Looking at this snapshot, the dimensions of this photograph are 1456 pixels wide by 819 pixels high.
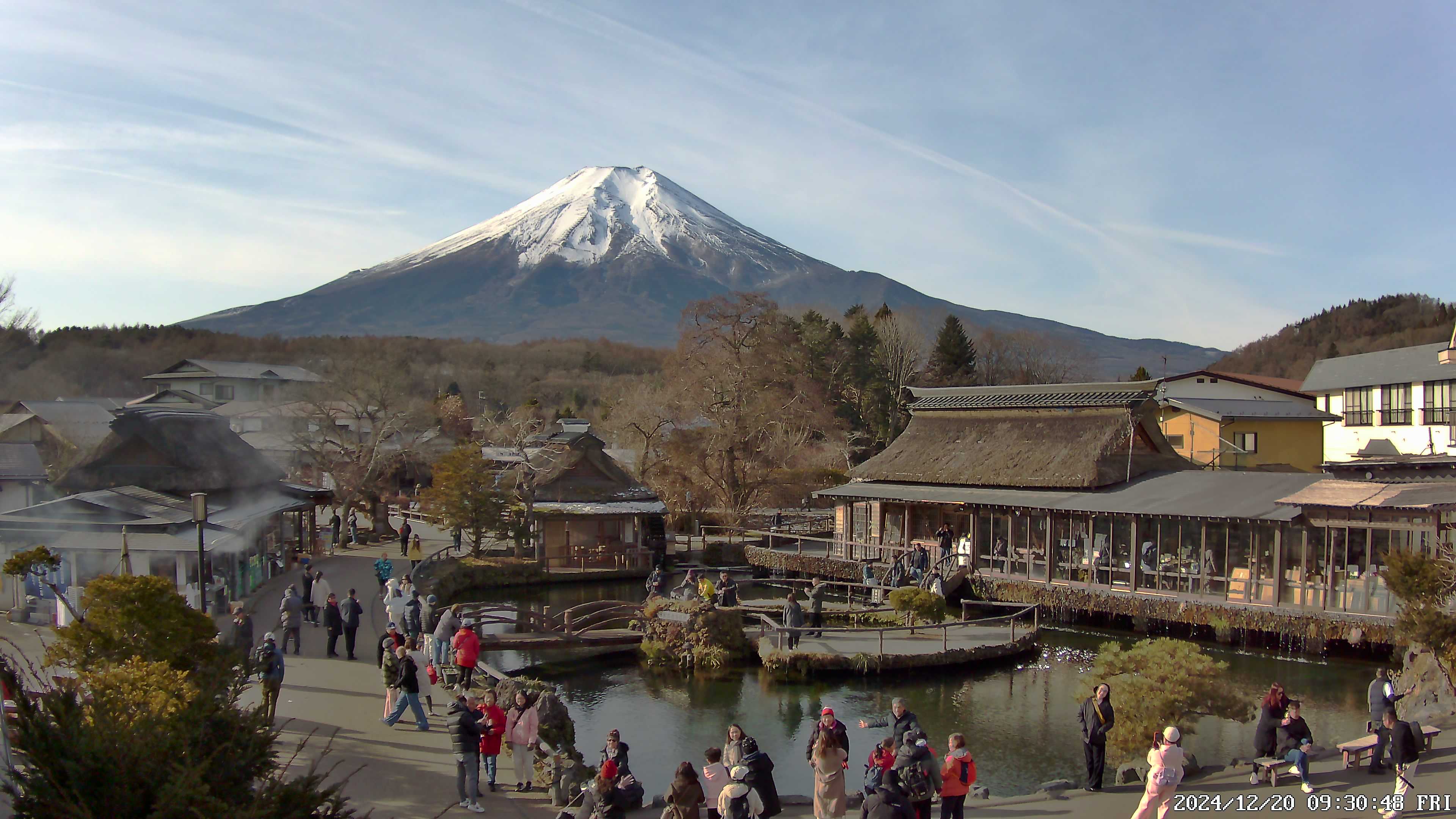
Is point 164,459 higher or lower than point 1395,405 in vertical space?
lower

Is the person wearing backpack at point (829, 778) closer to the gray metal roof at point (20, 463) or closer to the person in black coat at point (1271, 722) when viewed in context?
the person in black coat at point (1271, 722)

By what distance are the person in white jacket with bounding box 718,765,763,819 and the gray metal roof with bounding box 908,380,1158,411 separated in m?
22.0

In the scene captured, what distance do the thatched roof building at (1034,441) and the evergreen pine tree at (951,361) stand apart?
2750 centimetres

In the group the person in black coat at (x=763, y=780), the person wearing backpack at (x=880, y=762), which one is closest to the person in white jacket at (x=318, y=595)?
the person in black coat at (x=763, y=780)

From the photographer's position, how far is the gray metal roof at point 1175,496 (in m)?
20.9

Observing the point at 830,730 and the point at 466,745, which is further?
the point at 466,745

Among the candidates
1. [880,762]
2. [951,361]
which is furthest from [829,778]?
[951,361]

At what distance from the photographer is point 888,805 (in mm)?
7570

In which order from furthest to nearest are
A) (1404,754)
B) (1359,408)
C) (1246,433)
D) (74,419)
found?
(1359,408) → (74,419) → (1246,433) → (1404,754)

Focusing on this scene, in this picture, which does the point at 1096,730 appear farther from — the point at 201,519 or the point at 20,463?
the point at 20,463

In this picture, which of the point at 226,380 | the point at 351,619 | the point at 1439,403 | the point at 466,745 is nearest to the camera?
the point at 466,745

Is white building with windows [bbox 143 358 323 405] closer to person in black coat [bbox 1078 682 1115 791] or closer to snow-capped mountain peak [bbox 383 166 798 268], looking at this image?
person in black coat [bbox 1078 682 1115 791]

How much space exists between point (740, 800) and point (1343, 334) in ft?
275

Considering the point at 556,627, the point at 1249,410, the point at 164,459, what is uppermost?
the point at 1249,410
